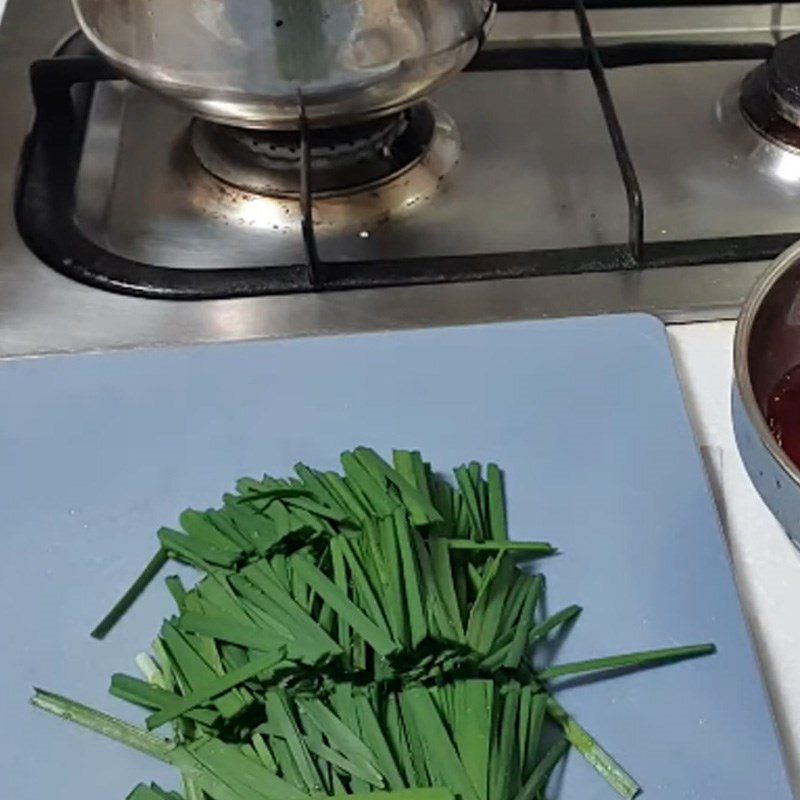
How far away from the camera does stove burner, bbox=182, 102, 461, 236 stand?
81 centimetres

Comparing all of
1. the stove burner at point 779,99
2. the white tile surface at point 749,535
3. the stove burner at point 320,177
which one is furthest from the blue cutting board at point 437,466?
the stove burner at point 779,99

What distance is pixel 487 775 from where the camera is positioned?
1.69 ft

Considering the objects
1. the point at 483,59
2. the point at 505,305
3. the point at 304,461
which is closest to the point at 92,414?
the point at 304,461

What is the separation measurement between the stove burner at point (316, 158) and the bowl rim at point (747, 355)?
308 mm

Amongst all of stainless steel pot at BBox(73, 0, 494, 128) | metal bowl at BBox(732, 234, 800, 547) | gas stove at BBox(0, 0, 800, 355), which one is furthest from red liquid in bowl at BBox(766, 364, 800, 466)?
stainless steel pot at BBox(73, 0, 494, 128)

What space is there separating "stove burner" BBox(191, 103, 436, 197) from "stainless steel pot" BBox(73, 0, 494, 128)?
4 centimetres

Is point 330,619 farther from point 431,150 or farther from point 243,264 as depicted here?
point 431,150

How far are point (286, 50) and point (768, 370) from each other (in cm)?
35

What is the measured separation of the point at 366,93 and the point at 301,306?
14cm

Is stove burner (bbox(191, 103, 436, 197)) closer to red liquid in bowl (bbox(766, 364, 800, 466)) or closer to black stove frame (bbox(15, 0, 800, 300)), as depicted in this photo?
black stove frame (bbox(15, 0, 800, 300))

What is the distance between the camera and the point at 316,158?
0.82m

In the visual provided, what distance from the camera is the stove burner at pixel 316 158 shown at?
0.82m

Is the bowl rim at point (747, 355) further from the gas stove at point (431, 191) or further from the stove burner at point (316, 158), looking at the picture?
the stove burner at point (316, 158)

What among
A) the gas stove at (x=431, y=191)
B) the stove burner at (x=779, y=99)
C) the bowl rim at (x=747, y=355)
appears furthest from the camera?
the stove burner at (x=779, y=99)
